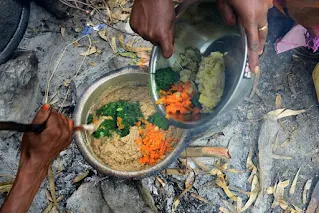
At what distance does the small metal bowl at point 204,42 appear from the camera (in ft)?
7.57

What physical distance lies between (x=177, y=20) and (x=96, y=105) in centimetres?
97

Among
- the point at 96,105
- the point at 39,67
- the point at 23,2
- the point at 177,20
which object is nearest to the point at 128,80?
the point at 96,105

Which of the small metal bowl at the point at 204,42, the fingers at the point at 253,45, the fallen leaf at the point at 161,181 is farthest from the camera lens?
the fallen leaf at the point at 161,181

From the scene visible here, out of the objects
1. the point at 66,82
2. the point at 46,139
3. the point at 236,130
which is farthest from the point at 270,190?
the point at 66,82

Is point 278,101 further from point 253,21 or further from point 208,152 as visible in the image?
point 253,21

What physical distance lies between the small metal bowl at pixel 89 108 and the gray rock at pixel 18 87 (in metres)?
0.54

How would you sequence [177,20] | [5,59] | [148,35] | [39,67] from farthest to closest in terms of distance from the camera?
[39,67] < [5,59] < [177,20] < [148,35]

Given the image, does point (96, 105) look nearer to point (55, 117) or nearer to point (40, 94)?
point (40, 94)

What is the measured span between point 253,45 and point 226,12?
309 mm

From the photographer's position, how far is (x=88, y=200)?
294 cm

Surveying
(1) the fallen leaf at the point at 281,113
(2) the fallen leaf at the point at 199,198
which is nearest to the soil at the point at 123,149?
(2) the fallen leaf at the point at 199,198

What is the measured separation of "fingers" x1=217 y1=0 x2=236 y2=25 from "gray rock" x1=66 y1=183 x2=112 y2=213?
1602 millimetres

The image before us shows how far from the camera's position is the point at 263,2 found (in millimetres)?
2045

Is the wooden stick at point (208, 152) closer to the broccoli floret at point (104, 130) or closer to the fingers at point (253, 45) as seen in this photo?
the broccoli floret at point (104, 130)
